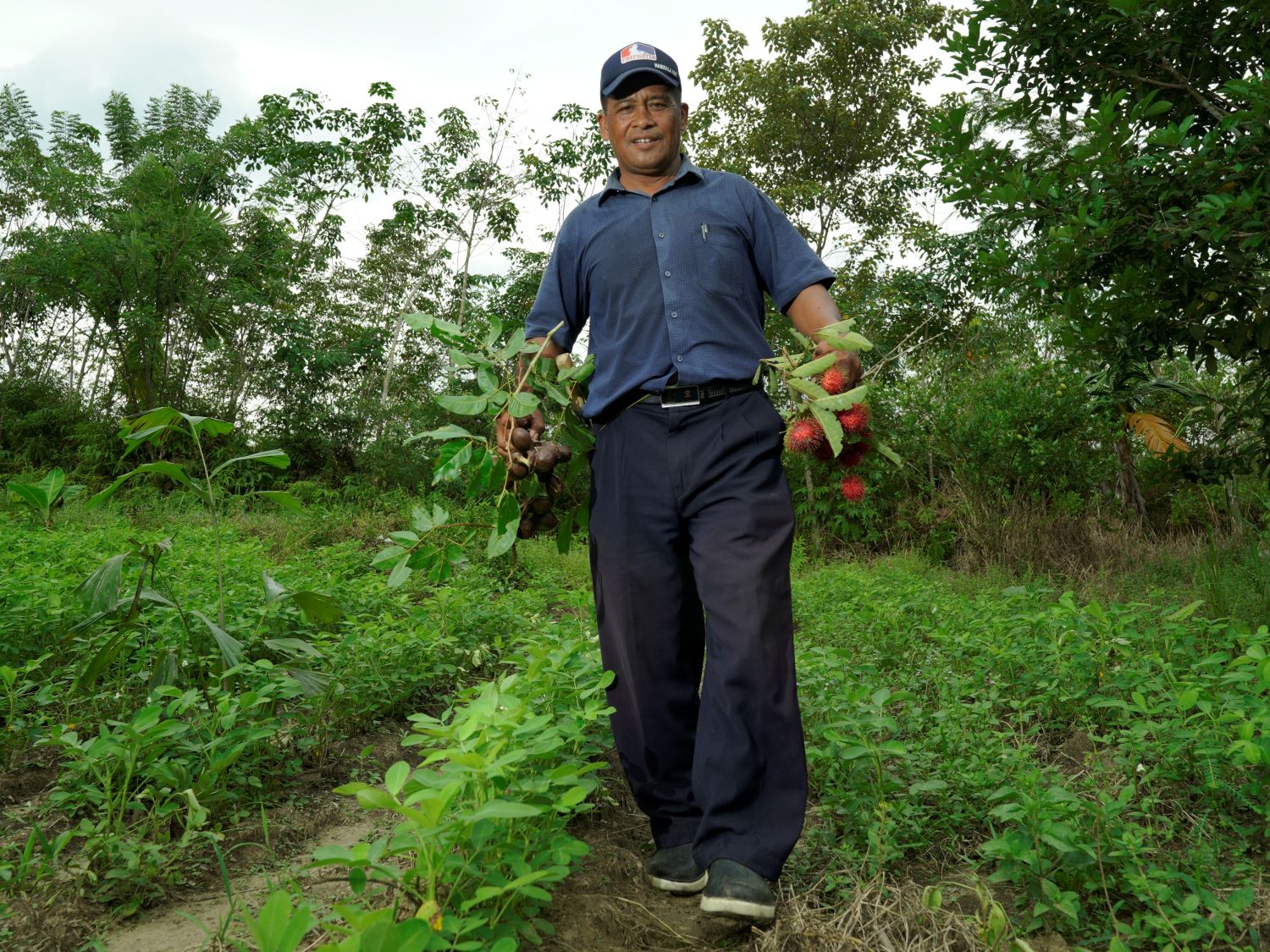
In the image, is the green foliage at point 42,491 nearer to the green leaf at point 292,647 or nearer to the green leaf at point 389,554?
the green leaf at point 292,647

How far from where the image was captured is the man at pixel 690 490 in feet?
7.38

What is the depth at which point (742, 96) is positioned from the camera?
1502 centimetres

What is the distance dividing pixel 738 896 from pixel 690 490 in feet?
3.01

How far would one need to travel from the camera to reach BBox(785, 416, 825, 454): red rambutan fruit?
7.58 ft

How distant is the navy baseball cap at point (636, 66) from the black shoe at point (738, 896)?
1.96 m

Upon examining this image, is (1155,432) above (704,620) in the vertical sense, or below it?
above

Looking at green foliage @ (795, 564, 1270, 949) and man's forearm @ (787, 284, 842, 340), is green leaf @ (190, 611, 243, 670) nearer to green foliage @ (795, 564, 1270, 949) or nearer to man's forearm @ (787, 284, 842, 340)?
green foliage @ (795, 564, 1270, 949)

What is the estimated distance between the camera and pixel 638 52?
103 inches

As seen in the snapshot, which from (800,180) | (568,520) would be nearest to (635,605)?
(568,520)

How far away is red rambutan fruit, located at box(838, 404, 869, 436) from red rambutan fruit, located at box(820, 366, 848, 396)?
55 millimetres

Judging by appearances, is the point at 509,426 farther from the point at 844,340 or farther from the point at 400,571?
the point at 844,340

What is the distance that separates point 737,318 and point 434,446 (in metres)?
10.7

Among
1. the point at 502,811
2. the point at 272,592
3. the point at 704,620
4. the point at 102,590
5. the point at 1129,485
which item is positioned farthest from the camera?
the point at 1129,485

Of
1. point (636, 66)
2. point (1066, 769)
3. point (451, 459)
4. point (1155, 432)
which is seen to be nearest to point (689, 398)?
point (451, 459)
